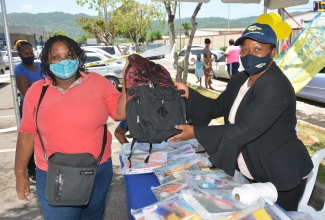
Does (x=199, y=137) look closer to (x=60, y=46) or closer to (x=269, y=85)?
(x=269, y=85)

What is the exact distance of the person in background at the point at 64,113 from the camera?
6.10ft

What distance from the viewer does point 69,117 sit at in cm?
185

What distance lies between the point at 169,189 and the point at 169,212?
344mm

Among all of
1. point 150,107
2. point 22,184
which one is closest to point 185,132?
point 150,107

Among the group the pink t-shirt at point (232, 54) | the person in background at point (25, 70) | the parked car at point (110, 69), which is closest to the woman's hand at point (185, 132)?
the person in background at point (25, 70)

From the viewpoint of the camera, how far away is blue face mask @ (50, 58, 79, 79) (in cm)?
193

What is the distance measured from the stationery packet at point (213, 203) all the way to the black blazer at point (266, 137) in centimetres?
27

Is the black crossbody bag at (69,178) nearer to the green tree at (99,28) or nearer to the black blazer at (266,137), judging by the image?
the black blazer at (266,137)

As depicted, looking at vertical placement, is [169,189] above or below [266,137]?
below

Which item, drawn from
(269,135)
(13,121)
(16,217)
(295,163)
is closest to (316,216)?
(295,163)

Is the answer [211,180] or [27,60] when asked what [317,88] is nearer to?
[27,60]

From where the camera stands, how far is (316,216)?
2145 millimetres

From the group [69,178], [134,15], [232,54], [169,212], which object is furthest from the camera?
[134,15]

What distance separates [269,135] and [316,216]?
844mm
